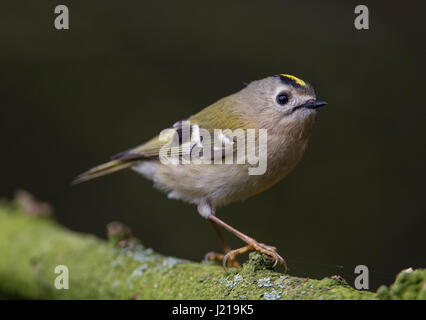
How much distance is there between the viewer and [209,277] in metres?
1.85

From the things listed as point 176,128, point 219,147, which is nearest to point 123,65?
point 176,128

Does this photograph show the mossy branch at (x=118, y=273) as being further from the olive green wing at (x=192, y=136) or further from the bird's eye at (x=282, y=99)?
the bird's eye at (x=282, y=99)

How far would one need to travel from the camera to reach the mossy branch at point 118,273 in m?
1.50

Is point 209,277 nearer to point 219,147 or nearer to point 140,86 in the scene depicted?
point 219,147

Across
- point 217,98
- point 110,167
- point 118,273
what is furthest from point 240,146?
point 217,98

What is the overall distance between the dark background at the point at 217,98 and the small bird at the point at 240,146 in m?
1.37

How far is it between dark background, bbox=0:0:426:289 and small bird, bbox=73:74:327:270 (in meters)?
1.37

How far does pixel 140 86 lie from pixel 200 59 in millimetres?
587

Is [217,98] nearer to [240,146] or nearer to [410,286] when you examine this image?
[240,146]

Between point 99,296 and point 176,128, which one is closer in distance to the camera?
point 99,296

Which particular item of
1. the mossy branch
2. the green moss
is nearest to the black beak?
the mossy branch

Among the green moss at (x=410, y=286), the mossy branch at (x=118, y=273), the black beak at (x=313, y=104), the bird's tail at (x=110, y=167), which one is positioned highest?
the black beak at (x=313, y=104)

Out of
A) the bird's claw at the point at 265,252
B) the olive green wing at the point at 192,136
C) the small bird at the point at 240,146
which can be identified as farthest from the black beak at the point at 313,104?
the bird's claw at the point at 265,252

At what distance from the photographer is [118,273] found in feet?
7.35
